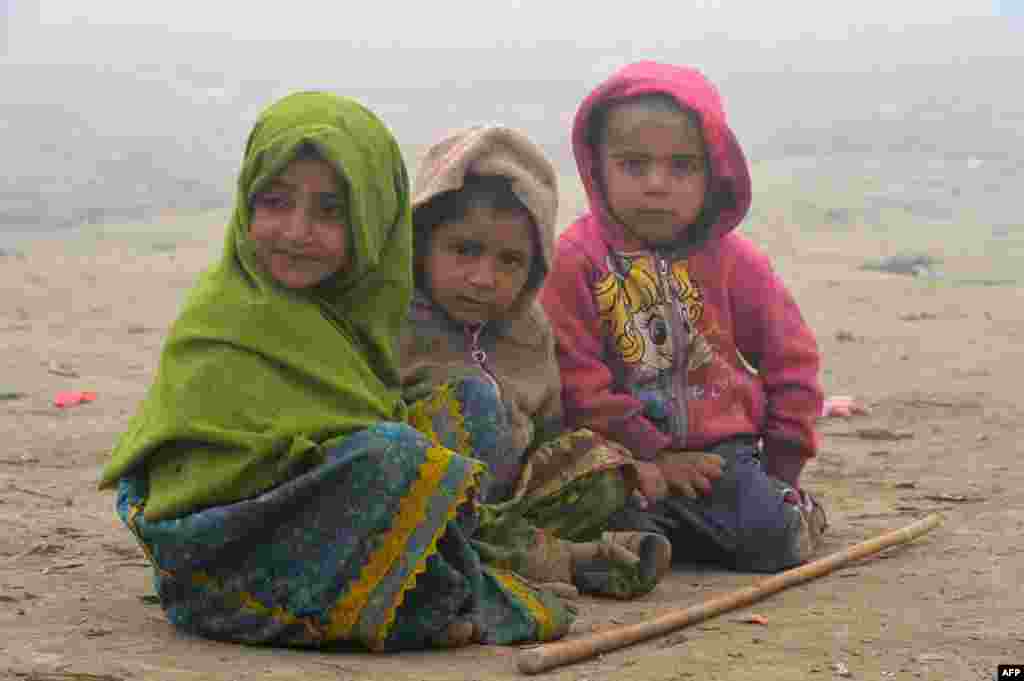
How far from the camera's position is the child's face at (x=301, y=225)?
348 centimetres

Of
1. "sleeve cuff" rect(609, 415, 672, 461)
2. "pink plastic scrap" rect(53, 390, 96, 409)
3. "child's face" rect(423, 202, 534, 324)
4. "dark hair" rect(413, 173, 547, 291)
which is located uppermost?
"dark hair" rect(413, 173, 547, 291)

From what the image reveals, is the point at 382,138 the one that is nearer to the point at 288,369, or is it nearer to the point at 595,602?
the point at 288,369

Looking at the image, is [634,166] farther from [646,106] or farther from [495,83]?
[495,83]

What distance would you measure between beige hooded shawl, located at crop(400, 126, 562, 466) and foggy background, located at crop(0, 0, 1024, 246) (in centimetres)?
1176

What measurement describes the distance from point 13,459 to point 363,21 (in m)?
34.7

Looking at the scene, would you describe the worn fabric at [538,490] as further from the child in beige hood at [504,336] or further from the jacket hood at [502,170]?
the jacket hood at [502,170]

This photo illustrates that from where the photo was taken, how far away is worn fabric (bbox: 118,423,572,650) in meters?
3.28

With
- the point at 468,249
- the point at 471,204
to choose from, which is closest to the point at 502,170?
the point at 471,204

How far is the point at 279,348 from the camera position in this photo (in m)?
3.40

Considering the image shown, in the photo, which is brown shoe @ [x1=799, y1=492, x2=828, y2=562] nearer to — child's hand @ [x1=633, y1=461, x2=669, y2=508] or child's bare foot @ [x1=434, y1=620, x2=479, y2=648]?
child's hand @ [x1=633, y1=461, x2=669, y2=508]

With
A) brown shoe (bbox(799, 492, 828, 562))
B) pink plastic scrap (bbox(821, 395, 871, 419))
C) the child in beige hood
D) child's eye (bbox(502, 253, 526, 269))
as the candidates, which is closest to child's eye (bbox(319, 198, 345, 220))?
the child in beige hood

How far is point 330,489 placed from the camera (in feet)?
10.8

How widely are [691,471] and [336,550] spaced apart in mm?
1490

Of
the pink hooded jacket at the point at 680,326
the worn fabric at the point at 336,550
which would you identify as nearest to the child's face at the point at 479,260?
the pink hooded jacket at the point at 680,326
